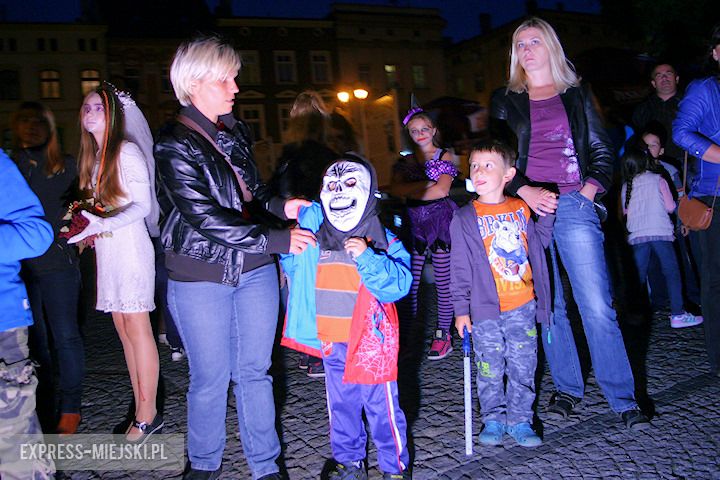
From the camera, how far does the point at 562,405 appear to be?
3.53 meters

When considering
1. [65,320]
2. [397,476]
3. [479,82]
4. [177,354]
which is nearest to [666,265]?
[397,476]

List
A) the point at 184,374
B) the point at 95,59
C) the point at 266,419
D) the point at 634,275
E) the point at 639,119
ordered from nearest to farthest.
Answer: the point at 266,419
the point at 184,374
the point at 634,275
the point at 639,119
the point at 95,59

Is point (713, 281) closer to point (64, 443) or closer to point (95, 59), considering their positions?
point (64, 443)

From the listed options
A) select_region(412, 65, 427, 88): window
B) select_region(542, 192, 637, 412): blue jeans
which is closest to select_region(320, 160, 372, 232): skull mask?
select_region(542, 192, 637, 412): blue jeans

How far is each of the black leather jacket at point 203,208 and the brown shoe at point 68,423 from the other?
189 centimetres

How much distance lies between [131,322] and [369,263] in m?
1.73

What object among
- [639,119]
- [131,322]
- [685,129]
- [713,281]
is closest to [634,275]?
[639,119]

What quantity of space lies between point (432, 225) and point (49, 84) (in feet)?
115

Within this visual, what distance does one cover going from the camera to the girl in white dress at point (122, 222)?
11.1 feet

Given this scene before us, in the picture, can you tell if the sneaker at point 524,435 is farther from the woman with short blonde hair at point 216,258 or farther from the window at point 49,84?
the window at point 49,84

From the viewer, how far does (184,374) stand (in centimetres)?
489

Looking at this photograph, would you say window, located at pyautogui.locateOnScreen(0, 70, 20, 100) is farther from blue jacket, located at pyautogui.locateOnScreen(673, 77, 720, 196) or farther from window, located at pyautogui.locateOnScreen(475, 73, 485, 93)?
blue jacket, located at pyautogui.locateOnScreen(673, 77, 720, 196)

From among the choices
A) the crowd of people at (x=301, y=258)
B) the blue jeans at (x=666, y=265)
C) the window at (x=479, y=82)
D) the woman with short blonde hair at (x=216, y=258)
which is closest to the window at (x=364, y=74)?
the window at (x=479, y=82)

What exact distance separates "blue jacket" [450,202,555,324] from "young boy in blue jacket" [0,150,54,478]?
2.13 metres
